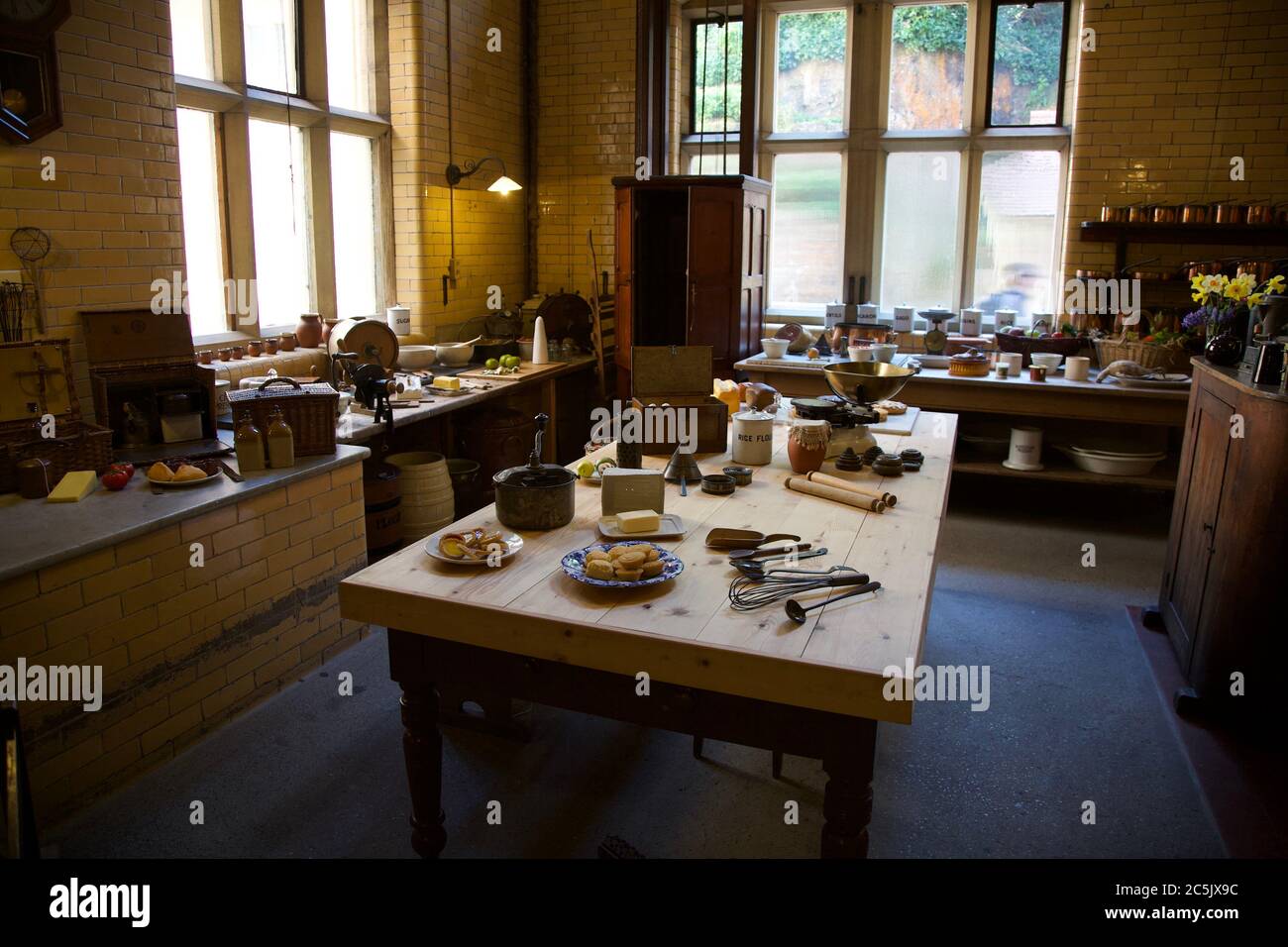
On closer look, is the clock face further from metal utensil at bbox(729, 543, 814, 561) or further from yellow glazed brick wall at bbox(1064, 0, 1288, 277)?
yellow glazed brick wall at bbox(1064, 0, 1288, 277)

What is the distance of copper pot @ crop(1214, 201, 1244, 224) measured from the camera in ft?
20.3

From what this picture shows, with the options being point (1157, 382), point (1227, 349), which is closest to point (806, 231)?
point (1157, 382)

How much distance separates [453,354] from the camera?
6.61m

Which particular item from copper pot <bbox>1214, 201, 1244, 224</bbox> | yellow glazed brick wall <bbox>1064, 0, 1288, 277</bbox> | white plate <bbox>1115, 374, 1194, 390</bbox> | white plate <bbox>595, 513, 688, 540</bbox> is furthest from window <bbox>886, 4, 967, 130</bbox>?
white plate <bbox>595, 513, 688, 540</bbox>

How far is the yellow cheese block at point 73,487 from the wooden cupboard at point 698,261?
4.06 m

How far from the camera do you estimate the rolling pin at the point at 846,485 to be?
3038mm

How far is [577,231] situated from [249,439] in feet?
15.7

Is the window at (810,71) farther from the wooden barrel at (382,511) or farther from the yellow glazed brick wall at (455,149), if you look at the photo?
the wooden barrel at (382,511)

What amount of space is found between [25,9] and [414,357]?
9.71ft

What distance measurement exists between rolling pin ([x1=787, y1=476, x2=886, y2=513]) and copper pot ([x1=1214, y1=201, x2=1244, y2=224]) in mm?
4717

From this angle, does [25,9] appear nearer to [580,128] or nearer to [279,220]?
[279,220]
